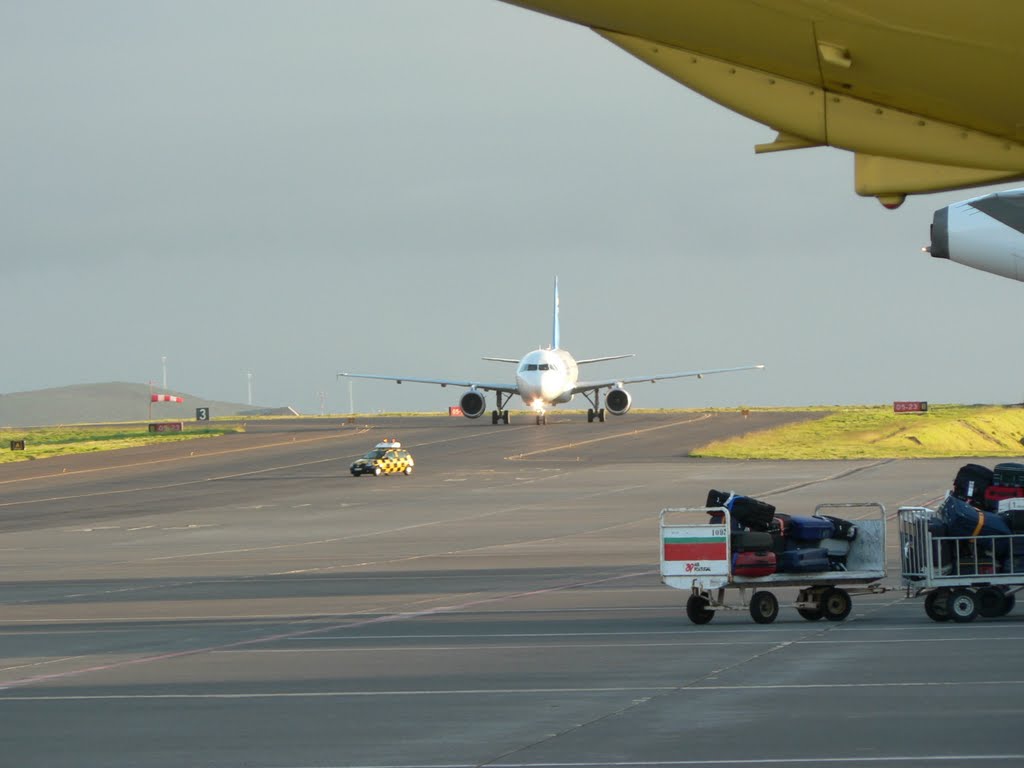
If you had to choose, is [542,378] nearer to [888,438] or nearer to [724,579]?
[888,438]

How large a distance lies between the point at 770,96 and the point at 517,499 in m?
41.9

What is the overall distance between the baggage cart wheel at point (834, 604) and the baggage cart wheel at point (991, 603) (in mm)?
1759

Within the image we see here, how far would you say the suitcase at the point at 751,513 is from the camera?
21.5m

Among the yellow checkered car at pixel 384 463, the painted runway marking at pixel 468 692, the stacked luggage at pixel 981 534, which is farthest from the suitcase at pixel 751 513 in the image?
the yellow checkered car at pixel 384 463

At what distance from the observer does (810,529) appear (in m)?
21.7

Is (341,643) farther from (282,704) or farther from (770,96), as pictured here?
(770,96)

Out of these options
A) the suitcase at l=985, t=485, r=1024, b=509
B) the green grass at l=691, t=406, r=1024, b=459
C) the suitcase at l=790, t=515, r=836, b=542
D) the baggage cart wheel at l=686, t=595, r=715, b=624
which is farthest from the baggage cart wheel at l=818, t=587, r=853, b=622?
the green grass at l=691, t=406, r=1024, b=459

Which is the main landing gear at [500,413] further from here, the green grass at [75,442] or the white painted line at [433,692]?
the white painted line at [433,692]

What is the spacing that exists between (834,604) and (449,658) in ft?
20.2

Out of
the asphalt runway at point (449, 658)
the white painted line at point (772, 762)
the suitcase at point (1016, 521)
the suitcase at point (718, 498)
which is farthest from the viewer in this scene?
the suitcase at point (718, 498)

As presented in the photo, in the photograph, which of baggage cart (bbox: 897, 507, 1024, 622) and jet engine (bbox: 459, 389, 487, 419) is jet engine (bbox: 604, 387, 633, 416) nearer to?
jet engine (bbox: 459, 389, 487, 419)

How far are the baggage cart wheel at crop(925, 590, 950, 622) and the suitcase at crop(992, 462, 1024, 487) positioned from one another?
15.3ft

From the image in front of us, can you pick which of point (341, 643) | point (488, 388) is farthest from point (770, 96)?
point (488, 388)

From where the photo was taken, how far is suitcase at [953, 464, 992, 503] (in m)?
24.3
